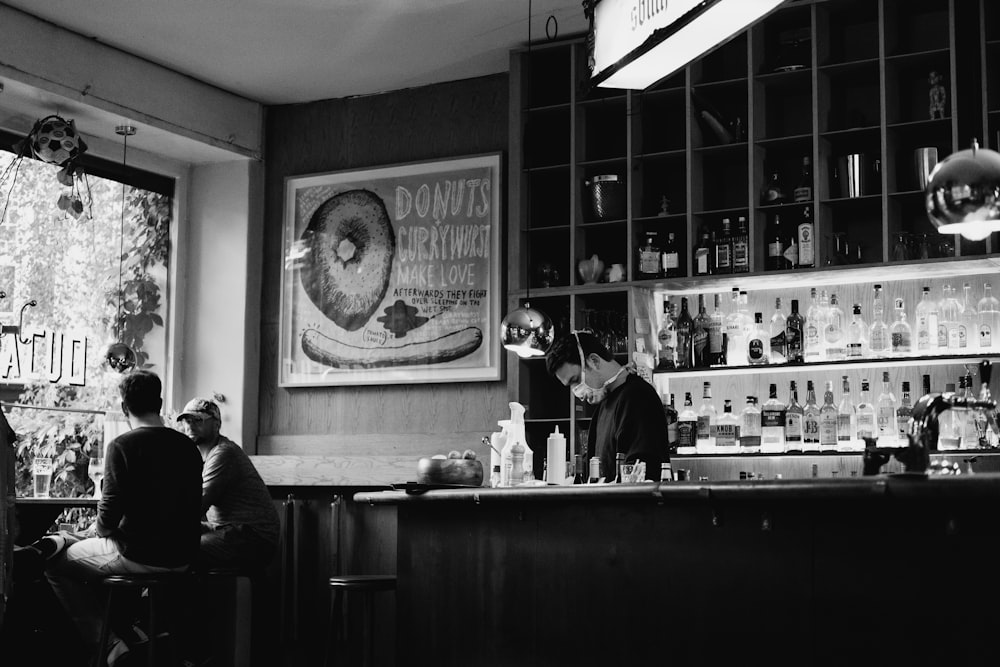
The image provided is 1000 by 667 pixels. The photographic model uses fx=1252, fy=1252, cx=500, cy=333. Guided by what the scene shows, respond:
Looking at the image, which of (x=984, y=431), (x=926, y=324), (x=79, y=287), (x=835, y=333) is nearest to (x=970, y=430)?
(x=984, y=431)

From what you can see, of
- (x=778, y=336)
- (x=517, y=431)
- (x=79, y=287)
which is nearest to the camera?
(x=517, y=431)

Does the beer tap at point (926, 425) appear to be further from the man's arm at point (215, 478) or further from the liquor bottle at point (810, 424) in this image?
the man's arm at point (215, 478)

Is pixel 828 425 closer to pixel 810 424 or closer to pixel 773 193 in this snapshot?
pixel 810 424

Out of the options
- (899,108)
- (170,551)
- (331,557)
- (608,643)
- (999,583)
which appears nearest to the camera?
(999,583)

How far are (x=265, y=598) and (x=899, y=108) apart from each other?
4.23 m

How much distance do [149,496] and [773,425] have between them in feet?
9.46

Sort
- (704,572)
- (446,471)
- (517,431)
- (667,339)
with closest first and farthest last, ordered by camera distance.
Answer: (704,572), (446,471), (517,431), (667,339)

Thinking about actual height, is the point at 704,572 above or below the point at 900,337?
below

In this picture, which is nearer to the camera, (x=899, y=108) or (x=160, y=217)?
(x=899, y=108)

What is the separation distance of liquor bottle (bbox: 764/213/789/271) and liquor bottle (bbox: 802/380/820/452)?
622 mm

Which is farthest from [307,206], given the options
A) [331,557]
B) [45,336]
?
[331,557]

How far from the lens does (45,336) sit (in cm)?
700

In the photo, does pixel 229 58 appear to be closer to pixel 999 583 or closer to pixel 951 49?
pixel 951 49

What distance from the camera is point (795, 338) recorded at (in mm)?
6031
